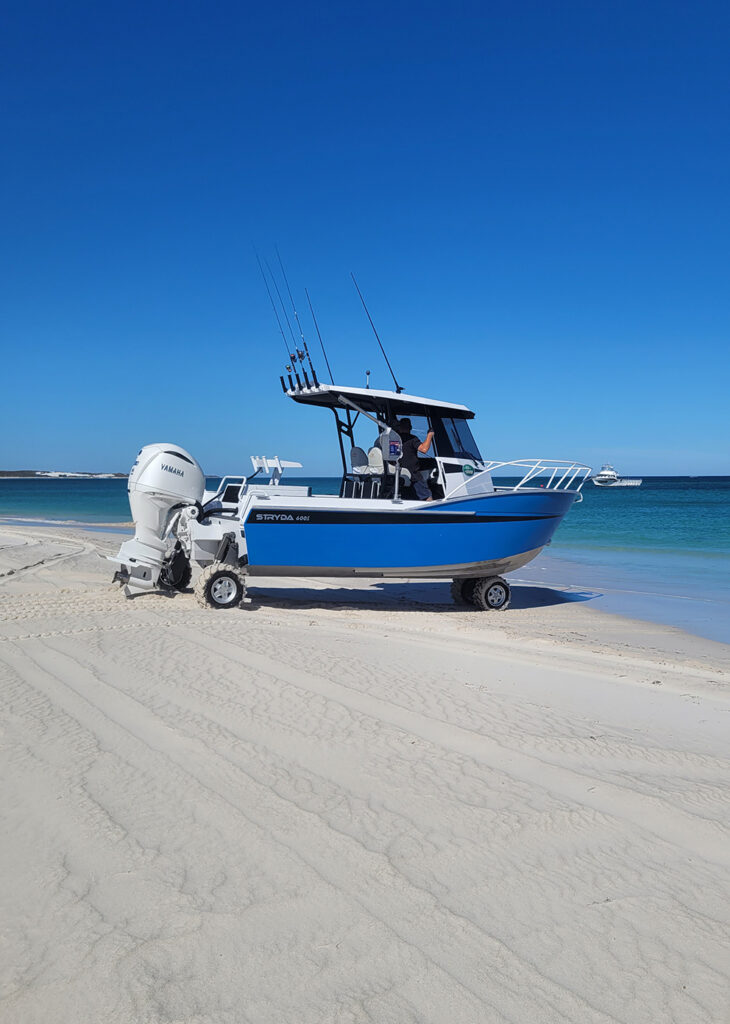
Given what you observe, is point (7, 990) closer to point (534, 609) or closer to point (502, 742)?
point (502, 742)

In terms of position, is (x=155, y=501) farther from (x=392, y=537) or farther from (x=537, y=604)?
(x=537, y=604)

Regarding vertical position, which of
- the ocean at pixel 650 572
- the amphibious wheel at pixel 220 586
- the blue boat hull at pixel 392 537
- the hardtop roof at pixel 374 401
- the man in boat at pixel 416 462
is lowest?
the ocean at pixel 650 572

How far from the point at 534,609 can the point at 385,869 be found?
28.2 feet

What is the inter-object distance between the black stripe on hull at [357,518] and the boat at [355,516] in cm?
1

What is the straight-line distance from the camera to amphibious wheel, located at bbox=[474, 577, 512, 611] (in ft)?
34.7

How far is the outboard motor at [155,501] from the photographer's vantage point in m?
9.22

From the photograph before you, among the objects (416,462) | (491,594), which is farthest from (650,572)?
(416,462)

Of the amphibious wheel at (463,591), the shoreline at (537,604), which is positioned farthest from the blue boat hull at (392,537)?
the shoreline at (537,604)

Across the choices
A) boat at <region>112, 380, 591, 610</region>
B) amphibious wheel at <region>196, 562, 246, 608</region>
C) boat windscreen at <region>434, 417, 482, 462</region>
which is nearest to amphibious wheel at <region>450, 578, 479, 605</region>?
boat at <region>112, 380, 591, 610</region>

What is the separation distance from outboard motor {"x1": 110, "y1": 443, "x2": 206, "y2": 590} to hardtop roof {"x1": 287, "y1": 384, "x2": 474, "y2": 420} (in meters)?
1.91

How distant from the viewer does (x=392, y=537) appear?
9.56 m

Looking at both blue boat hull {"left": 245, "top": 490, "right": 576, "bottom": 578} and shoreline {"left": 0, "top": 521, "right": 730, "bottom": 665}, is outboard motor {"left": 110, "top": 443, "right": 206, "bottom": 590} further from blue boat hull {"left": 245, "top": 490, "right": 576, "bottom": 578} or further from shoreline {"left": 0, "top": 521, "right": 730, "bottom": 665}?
blue boat hull {"left": 245, "top": 490, "right": 576, "bottom": 578}

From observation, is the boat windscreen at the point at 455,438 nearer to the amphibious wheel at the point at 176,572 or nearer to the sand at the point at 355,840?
the amphibious wheel at the point at 176,572

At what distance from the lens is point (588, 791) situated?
3705 millimetres
